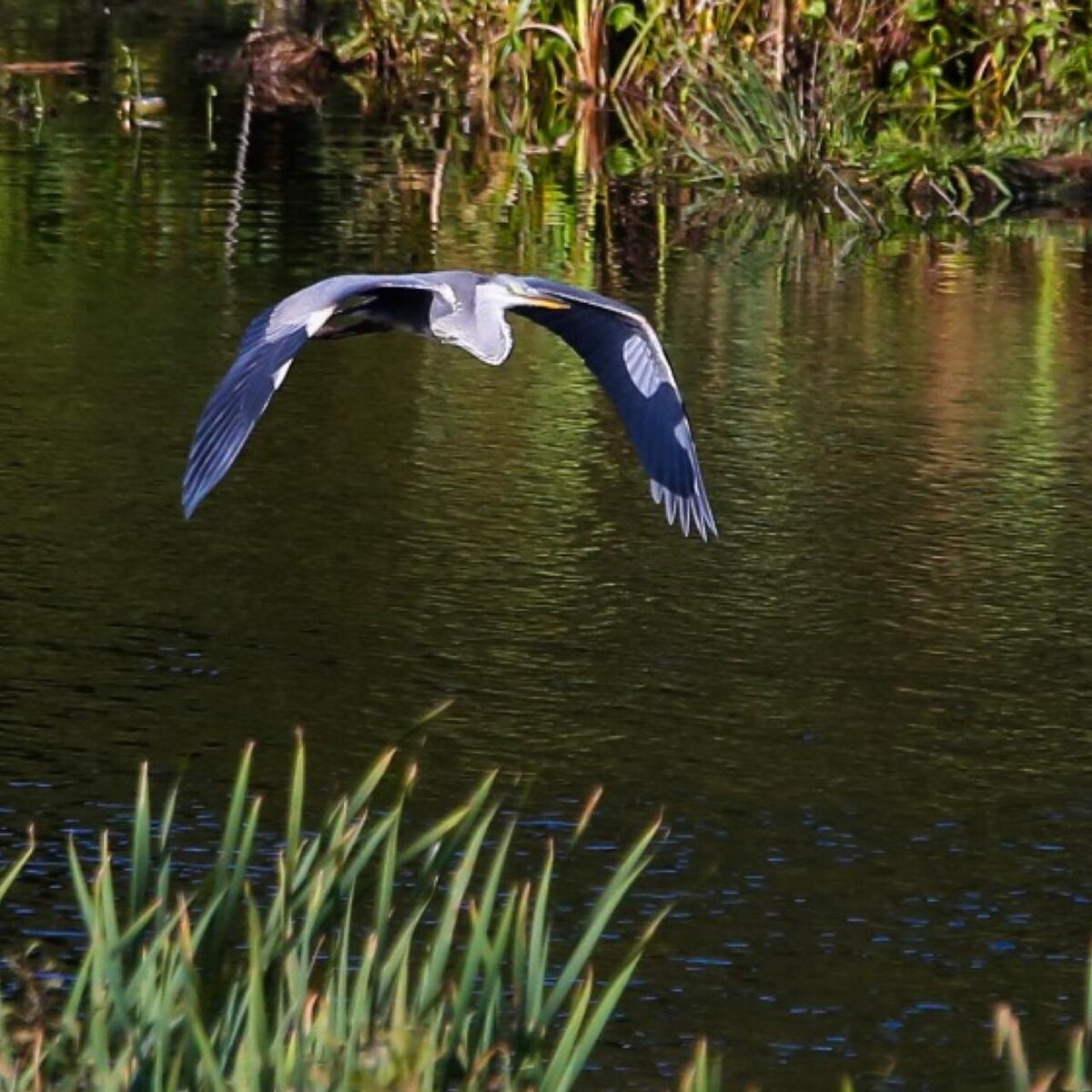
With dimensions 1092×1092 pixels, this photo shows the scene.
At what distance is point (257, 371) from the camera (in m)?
5.09

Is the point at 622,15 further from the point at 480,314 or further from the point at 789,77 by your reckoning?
the point at 480,314

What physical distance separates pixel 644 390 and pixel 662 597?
1.32 metres

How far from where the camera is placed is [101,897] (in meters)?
3.09

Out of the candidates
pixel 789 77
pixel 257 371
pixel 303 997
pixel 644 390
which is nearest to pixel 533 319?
pixel 644 390

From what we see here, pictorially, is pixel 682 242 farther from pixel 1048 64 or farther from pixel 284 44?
pixel 284 44

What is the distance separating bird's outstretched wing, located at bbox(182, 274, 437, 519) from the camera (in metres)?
4.94

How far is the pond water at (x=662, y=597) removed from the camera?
16.8 feet

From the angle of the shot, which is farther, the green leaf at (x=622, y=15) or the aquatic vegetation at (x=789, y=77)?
the green leaf at (x=622, y=15)

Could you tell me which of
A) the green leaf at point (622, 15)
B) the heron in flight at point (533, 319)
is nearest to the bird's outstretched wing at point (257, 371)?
the heron in flight at point (533, 319)

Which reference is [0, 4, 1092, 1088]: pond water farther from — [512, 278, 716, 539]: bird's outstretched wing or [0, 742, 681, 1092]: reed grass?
[0, 742, 681, 1092]: reed grass

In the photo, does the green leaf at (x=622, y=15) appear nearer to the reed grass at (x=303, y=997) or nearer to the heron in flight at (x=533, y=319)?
the heron in flight at (x=533, y=319)

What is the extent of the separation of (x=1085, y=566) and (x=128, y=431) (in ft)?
9.66

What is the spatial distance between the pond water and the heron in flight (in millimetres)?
617

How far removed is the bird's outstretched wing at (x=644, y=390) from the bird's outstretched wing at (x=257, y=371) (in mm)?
399
